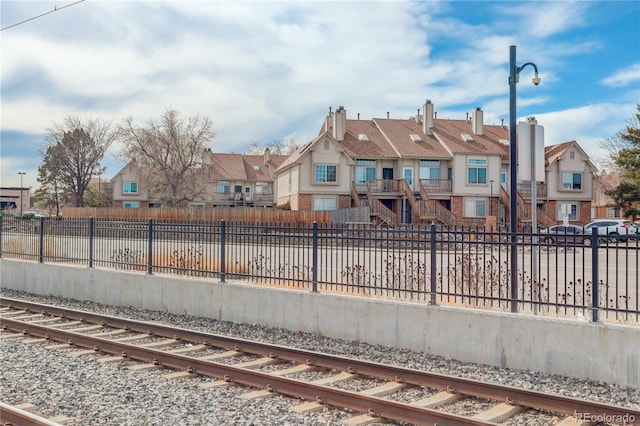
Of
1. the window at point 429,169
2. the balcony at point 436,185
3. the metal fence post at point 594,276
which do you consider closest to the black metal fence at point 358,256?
the metal fence post at point 594,276

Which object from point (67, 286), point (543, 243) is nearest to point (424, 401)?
point (543, 243)

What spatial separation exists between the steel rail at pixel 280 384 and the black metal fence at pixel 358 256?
344cm

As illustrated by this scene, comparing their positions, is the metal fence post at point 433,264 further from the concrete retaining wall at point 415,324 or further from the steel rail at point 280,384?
the steel rail at point 280,384

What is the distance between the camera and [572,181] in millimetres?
55906

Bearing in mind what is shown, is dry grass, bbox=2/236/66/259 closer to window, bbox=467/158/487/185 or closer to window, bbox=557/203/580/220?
window, bbox=467/158/487/185

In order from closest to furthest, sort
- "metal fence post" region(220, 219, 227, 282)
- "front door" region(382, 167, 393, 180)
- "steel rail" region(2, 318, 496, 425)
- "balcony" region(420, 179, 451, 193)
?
"steel rail" region(2, 318, 496, 425)
"metal fence post" region(220, 219, 227, 282)
"balcony" region(420, 179, 451, 193)
"front door" region(382, 167, 393, 180)

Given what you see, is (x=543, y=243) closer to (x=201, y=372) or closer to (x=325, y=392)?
(x=325, y=392)

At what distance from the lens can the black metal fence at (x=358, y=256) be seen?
A: 9.70 metres

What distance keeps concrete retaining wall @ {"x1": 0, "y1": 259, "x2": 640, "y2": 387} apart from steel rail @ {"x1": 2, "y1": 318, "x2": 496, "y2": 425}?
309cm

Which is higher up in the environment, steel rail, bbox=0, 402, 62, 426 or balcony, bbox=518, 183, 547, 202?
balcony, bbox=518, 183, 547, 202

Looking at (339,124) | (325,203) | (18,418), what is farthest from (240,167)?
(18,418)

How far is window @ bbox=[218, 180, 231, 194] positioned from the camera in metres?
70.2

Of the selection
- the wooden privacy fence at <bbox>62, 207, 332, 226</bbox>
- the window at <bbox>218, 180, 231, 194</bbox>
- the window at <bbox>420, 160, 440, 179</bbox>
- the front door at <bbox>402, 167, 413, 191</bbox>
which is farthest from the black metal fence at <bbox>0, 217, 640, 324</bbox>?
the window at <bbox>218, 180, 231, 194</bbox>

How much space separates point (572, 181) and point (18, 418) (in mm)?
57363
